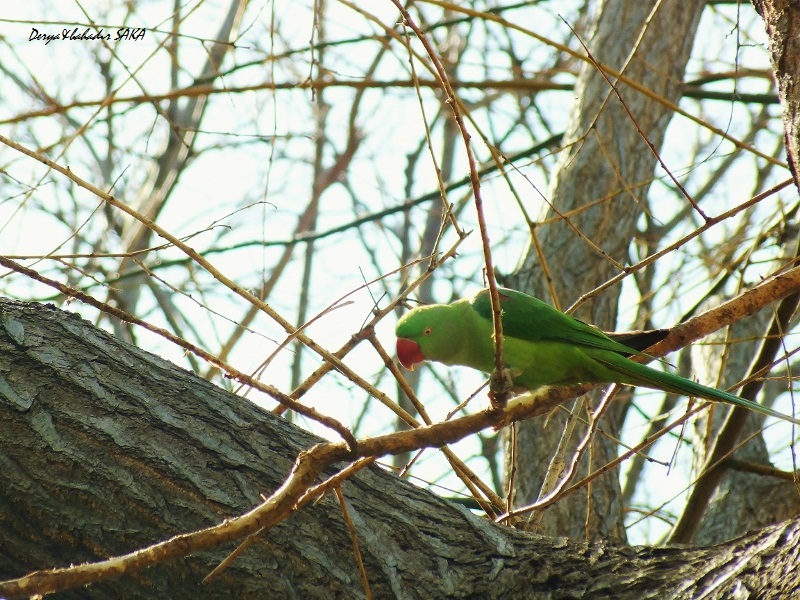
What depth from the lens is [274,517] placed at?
1831mm

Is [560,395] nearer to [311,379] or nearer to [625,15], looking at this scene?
[311,379]

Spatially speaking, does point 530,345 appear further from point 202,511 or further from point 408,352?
point 202,511

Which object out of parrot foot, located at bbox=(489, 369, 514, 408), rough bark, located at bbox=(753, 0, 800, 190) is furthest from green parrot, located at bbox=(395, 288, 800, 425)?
rough bark, located at bbox=(753, 0, 800, 190)

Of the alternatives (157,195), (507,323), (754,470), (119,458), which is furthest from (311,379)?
(157,195)

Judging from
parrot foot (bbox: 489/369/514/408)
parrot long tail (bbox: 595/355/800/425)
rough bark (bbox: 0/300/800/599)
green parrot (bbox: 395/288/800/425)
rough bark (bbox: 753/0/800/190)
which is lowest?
rough bark (bbox: 0/300/800/599)

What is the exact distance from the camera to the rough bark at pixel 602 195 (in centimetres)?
407

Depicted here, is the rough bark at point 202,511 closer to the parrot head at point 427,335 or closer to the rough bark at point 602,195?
the parrot head at point 427,335

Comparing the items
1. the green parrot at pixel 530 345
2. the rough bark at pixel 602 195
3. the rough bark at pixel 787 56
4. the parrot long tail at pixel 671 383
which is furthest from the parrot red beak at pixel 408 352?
the rough bark at pixel 787 56

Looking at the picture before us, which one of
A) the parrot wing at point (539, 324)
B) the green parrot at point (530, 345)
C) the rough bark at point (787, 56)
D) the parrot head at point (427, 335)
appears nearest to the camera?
the rough bark at point (787, 56)

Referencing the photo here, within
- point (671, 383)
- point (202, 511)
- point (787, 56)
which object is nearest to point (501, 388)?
point (671, 383)

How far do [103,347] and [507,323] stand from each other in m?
1.57

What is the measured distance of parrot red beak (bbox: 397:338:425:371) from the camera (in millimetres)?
3469

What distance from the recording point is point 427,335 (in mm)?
3420

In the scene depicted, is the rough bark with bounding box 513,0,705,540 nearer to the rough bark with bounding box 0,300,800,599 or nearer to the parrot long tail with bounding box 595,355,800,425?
the parrot long tail with bounding box 595,355,800,425
